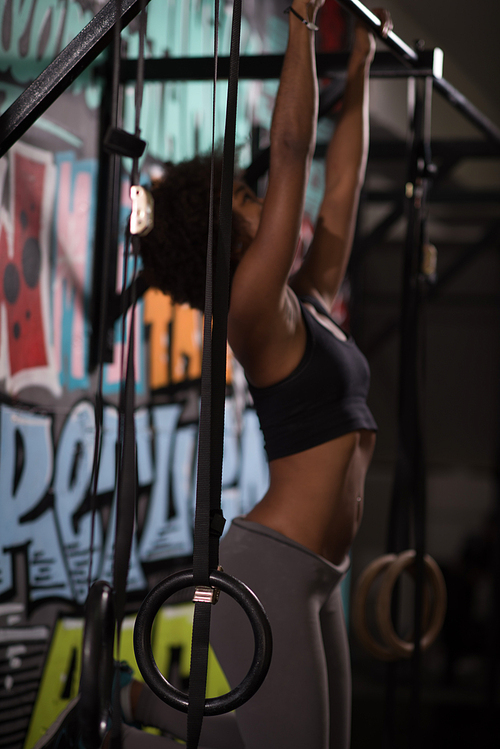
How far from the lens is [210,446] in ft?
2.48

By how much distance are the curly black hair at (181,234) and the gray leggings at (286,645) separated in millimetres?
487

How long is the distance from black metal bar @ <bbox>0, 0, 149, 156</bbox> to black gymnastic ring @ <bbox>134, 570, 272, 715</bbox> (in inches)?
27.4

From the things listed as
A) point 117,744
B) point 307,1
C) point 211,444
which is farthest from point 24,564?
point 307,1

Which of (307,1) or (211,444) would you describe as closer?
(211,444)

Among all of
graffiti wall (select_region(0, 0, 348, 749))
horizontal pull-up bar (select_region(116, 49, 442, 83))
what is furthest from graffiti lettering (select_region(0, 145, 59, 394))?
horizontal pull-up bar (select_region(116, 49, 442, 83))

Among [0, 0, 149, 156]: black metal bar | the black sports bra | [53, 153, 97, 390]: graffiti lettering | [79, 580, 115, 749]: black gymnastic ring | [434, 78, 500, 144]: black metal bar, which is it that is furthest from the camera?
[53, 153, 97, 390]: graffiti lettering

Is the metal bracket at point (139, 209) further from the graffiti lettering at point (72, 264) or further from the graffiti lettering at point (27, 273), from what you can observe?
the graffiti lettering at point (72, 264)

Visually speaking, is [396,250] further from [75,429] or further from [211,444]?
[211,444]

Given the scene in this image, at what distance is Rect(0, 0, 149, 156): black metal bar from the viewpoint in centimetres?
101

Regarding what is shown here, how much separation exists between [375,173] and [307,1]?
3.30 metres

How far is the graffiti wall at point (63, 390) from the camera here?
1.63 metres

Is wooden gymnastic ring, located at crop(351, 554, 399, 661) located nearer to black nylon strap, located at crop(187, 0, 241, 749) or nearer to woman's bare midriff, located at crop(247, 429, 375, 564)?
woman's bare midriff, located at crop(247, 429, 375, 564)

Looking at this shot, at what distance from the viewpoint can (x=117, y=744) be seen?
103cm

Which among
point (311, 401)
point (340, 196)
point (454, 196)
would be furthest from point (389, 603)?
point (454, 196)
